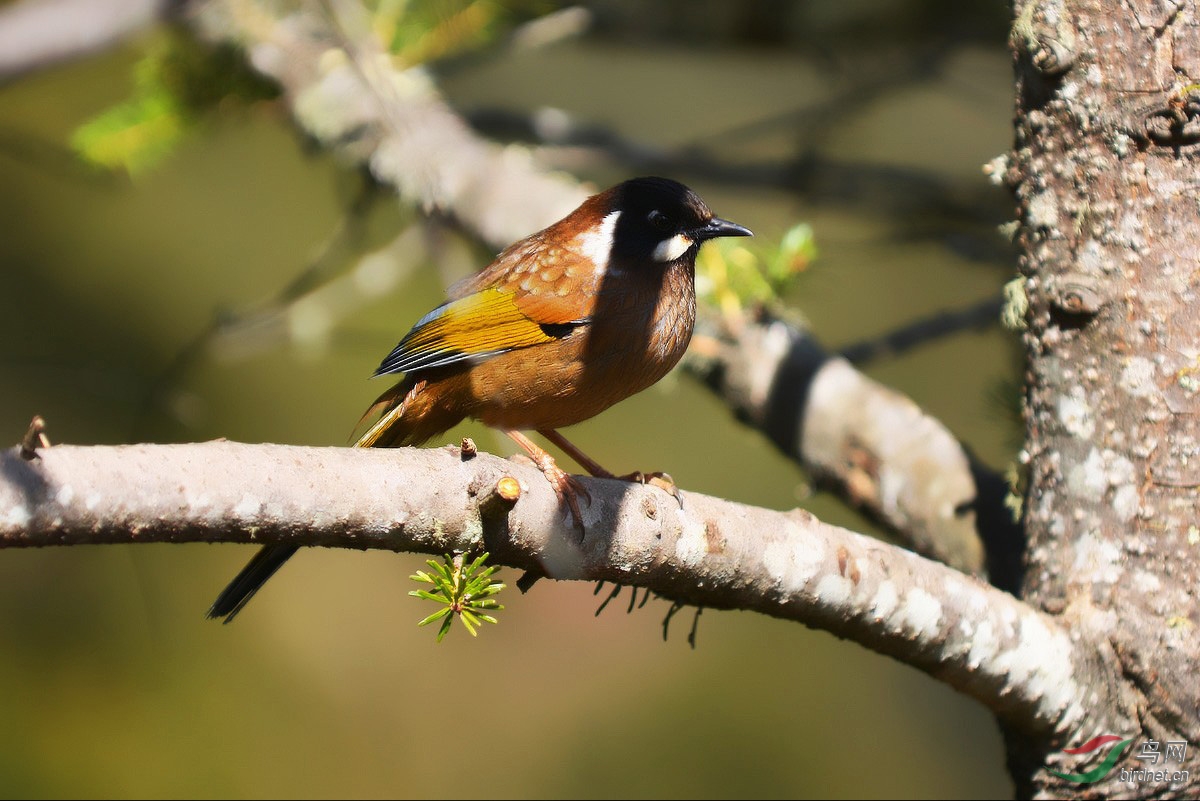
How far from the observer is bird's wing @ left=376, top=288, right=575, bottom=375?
3.22m

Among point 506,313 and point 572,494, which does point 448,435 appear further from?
point 572,494

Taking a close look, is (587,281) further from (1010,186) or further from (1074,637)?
(1074,637)

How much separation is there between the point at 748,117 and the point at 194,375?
15.0 ft

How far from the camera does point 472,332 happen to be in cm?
331

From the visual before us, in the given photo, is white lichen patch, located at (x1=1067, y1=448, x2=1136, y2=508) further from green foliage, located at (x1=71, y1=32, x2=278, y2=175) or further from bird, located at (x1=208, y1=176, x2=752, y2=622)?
green foliage, located at (x1=71, y1=32, x2=278, y2=175)

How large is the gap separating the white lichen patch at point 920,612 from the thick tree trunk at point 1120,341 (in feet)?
1.47

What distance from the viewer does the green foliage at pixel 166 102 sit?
15.6ft

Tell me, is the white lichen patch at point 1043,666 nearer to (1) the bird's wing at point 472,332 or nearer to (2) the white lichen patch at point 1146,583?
(2) the white lichen patch at point 1146,583


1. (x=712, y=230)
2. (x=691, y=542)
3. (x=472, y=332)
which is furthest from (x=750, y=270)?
(x=691, y=542)

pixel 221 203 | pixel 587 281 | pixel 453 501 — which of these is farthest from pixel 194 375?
pixel 453 501

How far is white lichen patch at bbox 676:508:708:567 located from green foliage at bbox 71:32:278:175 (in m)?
3.61

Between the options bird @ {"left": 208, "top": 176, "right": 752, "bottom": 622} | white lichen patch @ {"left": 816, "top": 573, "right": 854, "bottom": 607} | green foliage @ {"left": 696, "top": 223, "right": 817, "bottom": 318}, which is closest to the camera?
white lichen patch @ {"left": 816, "top": 573, "right": 854, "bottom": 607}

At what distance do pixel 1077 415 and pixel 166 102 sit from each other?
4.08 metres

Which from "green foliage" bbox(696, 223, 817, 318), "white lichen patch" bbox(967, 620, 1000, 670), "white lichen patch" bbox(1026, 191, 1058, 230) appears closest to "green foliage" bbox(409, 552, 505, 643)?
"white lichen patch" bbox(967, 620, 1000, 670)
